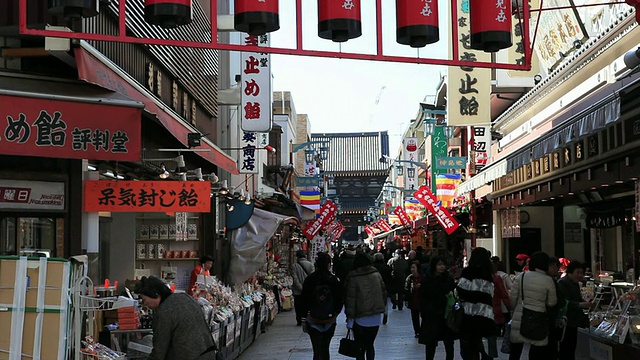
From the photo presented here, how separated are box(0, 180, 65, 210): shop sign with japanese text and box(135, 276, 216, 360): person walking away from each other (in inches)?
172

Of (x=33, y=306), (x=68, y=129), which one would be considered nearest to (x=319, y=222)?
(x=68, y=129)

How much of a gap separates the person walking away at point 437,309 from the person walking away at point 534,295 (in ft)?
5.13

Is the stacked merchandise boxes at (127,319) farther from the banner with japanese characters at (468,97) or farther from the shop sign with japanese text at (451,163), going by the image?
the shop sign with japanese text at (451,163)

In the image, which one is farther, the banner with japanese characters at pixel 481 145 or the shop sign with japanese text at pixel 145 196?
the banner with japanese characters at pixel 481 145

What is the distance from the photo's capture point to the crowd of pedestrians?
36.6 feet

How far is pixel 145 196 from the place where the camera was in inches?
488

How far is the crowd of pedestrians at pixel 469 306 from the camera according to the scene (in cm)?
1116

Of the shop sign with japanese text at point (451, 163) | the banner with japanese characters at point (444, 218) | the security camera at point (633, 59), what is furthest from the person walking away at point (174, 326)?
the shop sign with japanese text at point (451, 163)

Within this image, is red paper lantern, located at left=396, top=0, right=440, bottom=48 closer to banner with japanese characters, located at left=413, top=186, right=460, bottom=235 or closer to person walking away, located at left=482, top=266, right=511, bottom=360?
person walking away, located at left=482, top=266, right=511, bottom=360

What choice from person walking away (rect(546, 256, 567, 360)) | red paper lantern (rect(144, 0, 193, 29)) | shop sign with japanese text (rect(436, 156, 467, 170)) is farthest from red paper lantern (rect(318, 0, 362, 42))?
shop sign with japanese text (rect(436, 156, 467, 170))

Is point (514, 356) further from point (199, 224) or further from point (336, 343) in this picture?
point (199, 224)

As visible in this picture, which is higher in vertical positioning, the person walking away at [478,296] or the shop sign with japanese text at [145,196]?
the shop sign with japanese text at [145,196]

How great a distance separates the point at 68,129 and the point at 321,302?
436cm

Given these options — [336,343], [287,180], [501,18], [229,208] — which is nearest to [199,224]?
[229,208]
